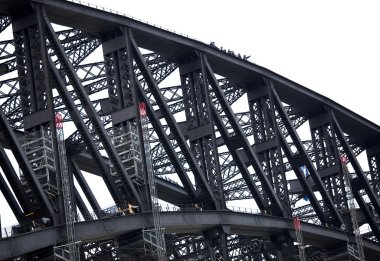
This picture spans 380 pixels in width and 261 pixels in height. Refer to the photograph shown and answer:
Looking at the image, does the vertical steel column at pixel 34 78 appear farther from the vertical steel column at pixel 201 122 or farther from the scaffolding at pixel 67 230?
the vertical steel column at pixel 201 122

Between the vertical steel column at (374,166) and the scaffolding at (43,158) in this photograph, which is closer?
the scaffolding at (43,158)

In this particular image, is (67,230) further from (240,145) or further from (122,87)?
(240,145)

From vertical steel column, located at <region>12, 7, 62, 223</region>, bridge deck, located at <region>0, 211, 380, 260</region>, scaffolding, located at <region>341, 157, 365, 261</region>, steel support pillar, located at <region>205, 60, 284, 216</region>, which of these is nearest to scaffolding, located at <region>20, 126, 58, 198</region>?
vertical steel column, located at <region>12, 7, 62, 223</region>

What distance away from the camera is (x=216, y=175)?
76125 millimetres

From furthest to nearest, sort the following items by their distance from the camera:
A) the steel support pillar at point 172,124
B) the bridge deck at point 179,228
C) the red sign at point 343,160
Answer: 1. the red sign at point 343,160
2. the steel support pillar at point 172,124
3. the bridge deck at point 179,228

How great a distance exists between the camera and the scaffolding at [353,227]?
8988 centimetres

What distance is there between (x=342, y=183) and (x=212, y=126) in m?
22.9

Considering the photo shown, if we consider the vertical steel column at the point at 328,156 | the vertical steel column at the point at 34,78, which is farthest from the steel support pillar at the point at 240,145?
the vertical steel column at the point at 34,78

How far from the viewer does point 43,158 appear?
61.8m

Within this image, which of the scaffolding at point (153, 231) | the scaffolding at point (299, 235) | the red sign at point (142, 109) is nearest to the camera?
the scaffolding at point (153, 231)

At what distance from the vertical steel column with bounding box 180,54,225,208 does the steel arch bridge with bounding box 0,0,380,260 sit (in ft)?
0.33

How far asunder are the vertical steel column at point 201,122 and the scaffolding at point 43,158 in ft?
49.8

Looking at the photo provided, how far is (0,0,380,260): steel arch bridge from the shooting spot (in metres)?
61.3

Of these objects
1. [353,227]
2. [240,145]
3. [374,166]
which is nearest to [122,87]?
[240,145]
